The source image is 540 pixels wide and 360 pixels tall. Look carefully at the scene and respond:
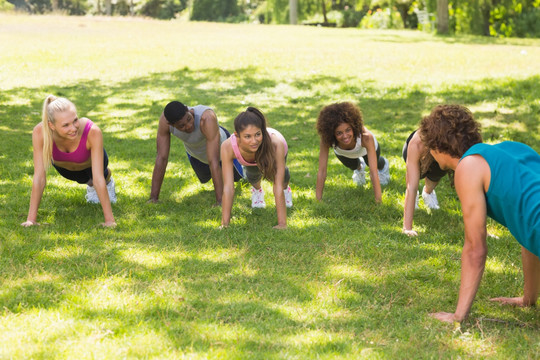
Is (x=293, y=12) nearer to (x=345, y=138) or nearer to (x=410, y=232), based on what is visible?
(x=345, y=138)

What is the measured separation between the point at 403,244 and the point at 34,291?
313 cm

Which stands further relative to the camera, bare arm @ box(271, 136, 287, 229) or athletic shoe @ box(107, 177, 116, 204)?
athletic shoe @ box(107, 177, 116, 204)

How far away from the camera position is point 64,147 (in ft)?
19.7

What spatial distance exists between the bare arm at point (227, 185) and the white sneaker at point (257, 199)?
0.80 m

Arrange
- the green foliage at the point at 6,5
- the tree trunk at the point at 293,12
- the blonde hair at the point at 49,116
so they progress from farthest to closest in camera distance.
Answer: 1. the green foliage at the point at 6,5
2. the tree trunk at the point at 293,12
3. the blonde hair at the point at 49,116

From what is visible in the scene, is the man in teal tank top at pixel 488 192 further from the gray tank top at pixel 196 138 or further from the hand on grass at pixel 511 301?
the gray tank top at pixel 196 138

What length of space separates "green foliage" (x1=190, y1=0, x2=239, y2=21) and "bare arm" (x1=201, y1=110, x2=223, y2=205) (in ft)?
155

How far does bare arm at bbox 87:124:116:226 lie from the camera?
565cm

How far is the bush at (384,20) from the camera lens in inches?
1447

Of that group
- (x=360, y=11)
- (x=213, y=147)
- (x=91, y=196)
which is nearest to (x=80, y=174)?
(x=91, y=196)

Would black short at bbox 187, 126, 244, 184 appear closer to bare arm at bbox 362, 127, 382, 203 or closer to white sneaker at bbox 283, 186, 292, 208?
white sneaker at bbox 283, 186, 292, 208

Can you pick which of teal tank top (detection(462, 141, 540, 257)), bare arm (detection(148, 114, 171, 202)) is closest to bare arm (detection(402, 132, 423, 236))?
teal tank top (detection(462, 141, 540, 257))

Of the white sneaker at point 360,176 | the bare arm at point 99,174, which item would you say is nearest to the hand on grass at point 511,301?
the white sneaker at point 360,176

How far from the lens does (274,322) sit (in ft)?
12.5
